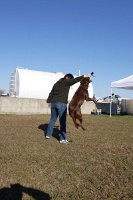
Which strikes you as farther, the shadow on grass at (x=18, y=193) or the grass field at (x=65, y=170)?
the grass field at (x=65, y=170)

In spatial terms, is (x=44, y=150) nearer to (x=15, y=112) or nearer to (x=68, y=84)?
(x=68, y=84)

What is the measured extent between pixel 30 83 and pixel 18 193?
16.8 m

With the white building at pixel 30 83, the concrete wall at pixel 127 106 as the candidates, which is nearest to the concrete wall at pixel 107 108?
the concrete wall at pixel 127 106

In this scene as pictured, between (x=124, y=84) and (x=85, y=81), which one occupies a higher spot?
(x=124, y=84)

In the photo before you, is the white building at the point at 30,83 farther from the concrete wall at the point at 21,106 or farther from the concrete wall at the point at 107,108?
the concrete wall at the point at 107,108

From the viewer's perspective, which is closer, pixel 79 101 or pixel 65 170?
pixel 65 170

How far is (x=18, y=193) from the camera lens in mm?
3600

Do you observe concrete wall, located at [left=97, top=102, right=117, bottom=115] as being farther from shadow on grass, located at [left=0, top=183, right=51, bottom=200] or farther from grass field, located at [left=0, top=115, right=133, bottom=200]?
shadow on grass, located at [left=0, top=183, right=51, bottom=200]

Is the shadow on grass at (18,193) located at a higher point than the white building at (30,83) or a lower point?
lower

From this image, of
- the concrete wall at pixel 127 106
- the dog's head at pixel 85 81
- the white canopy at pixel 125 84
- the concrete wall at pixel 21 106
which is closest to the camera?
the dog's head at pixel 85 81

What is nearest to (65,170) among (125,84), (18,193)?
(18,193)

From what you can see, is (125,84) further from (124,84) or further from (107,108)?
(107,108)

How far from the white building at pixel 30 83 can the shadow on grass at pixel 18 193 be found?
53.2ft

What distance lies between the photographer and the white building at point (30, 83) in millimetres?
19812
